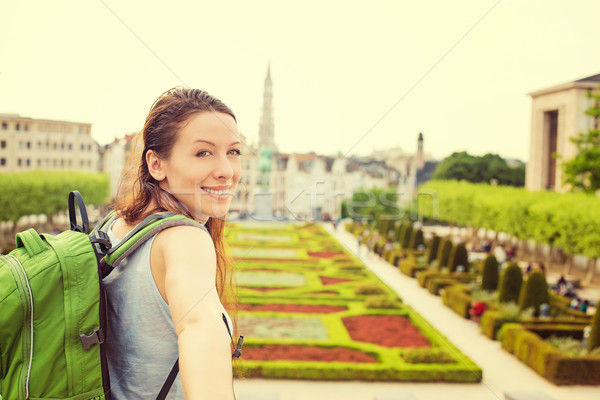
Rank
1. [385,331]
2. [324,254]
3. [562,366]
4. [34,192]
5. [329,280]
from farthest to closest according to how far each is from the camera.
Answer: [34,192] < [324,254] < [329,280] < [385,331] < [562,366]

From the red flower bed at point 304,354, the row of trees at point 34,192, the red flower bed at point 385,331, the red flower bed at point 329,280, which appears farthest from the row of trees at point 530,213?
the row of trees at point 34,192

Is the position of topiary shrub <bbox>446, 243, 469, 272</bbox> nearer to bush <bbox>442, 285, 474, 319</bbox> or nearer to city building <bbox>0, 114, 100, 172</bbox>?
bush <bbox>442, 285, 474, 319</bbox>

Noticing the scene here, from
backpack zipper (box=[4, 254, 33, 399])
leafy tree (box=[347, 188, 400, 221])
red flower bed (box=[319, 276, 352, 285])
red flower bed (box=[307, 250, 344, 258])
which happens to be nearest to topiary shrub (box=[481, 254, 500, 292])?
red flower bed (box=[319, 276, 352, 285])

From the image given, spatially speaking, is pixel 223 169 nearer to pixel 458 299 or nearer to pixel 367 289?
pixel 458 299

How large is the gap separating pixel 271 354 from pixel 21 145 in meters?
44.8

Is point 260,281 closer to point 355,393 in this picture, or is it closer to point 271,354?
point 271,354

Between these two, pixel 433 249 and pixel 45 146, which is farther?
pixel 45 146

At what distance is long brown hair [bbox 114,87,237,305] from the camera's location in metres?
1.58

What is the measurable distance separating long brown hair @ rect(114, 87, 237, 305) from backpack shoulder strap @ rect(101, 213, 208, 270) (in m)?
0.17

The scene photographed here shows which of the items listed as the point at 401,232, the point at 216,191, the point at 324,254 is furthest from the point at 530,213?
the point at 216,191

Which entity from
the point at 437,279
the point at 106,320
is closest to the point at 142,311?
the point at 106,320

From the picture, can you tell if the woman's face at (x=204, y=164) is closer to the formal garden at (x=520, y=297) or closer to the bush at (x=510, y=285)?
the formal garden at (x=520, y=297)

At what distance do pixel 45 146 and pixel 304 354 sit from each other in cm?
4697

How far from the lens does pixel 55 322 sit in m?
1.34
